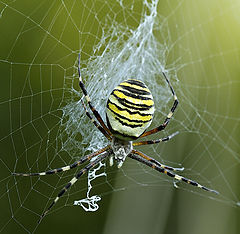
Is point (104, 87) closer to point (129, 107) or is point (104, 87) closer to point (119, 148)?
point (119, 148)

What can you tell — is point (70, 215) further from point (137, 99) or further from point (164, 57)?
point (164, 57)

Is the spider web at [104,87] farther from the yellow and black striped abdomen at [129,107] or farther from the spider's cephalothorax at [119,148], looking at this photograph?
the yellow and black striped abdomen at [129,107]

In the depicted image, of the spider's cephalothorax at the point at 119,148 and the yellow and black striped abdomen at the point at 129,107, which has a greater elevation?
the yellow and black striped abdomen at the point at 129,107

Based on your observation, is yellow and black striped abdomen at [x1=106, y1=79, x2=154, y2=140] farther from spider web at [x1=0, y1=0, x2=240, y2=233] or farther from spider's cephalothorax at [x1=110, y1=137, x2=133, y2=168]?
spider web at [x1=0, y1=0, x2=240, y2=233]

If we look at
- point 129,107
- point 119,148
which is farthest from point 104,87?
point 129,107

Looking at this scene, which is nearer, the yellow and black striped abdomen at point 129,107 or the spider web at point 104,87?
the yellow and black striped abdomen at point 129,107

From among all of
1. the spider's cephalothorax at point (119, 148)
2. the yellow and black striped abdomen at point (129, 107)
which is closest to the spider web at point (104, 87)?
the spider's cephalothorax at point (119, 148)

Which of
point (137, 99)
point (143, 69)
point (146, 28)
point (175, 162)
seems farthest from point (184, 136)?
point (137, 99)
